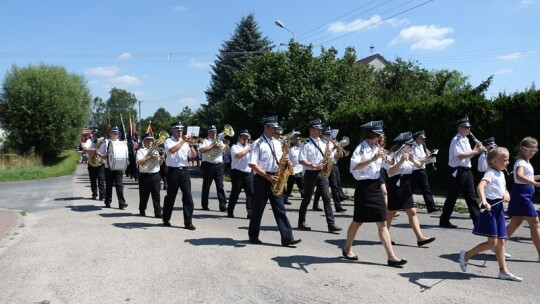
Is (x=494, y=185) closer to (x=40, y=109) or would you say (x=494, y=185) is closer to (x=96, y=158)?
(x=96, y=158)

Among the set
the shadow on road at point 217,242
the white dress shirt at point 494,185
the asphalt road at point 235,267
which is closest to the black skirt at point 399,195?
the asphalt road at point 235,267

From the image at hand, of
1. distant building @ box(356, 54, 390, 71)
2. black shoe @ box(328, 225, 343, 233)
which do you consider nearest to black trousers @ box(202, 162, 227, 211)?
black shoe @ box(328, 225, 343, 233)

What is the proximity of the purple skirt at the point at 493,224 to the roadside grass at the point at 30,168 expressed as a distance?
23.5 m

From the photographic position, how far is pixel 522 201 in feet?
21.6

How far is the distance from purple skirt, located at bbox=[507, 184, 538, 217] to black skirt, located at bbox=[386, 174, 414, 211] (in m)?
1.42

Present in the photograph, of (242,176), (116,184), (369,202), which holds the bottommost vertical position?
(116,184)

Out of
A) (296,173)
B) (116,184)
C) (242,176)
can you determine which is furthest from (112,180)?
(296,173)

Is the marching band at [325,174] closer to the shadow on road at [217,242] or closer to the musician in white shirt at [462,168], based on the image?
the musician in white shirt at [462,168]

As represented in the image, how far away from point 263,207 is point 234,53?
106ft

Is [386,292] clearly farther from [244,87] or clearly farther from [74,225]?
[244,87]

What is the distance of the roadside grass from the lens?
24891mm

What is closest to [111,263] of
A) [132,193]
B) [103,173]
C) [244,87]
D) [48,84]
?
[103,173]

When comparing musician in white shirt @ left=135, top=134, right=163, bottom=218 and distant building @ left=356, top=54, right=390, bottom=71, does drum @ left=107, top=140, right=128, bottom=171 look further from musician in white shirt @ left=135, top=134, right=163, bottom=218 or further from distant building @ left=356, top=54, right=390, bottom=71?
distant building @ left=356, top=54, right=390, bottom=71

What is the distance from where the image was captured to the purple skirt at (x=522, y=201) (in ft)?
21.5
